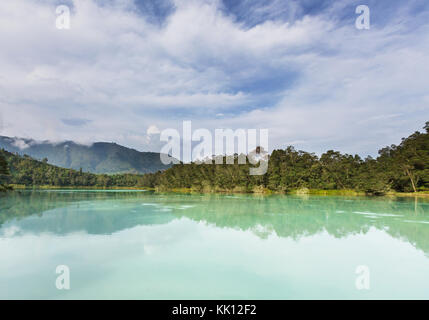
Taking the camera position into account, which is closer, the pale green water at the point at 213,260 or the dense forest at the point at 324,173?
the pale green water at the point at 213,260

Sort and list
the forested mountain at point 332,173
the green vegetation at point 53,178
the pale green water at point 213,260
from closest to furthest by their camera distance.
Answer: the pale green water at point 213,260, the forested mountain at point 332,173, the green vegetation at point 53,178

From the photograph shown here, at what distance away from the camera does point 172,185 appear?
5753 cm

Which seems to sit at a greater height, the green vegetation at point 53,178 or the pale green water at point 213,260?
the green vegetation at point 53,178

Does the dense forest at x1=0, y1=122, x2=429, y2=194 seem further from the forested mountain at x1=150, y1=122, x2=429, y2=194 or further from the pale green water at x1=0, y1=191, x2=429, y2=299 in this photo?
the pale green water at x1=0, y1=191, x2=429, y2=299

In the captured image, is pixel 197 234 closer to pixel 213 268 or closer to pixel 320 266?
pixel 213 268

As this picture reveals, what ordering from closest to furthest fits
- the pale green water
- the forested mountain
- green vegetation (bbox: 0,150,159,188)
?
the pale green water < the forested mountain < green vegetation (bbox: 0,150,159,188)

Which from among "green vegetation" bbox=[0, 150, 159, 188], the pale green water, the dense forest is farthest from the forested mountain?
"green vegetation" bbox=[0, 150, 159, 188]

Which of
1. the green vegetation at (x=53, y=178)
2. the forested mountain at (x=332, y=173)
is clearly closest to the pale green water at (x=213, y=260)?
the forested mountain at (x=332, y=173)

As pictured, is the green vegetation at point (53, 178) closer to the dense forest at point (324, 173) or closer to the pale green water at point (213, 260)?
the dense forest at point (324, 173)

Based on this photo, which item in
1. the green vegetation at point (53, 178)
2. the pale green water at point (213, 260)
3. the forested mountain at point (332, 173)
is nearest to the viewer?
the pale green water at point (213, 260)

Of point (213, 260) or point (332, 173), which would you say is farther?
point (332, 173)

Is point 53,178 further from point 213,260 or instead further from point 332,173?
point 213,260

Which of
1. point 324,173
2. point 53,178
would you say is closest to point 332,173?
point 324,173
